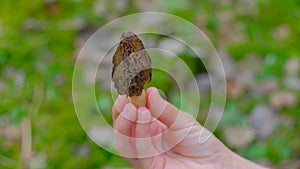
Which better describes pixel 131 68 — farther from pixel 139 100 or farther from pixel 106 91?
pixel 106 91

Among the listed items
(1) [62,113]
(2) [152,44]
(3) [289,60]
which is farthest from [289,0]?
(1) [62,113]

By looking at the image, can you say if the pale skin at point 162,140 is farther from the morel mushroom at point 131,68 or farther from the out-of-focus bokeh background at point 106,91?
the out-of-focus bokeh background at point 106,91

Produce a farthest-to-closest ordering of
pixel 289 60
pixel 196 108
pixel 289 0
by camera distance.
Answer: pixel 289 0 → pixel 289 60 → pixel 196 108

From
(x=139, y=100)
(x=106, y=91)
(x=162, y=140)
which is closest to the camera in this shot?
(x=139, y=100)

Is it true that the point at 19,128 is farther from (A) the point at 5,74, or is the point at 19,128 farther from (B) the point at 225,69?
(B) the point at 225,69

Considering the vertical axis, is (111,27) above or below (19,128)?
above

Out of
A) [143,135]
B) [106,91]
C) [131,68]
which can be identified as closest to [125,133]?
[143,135]
